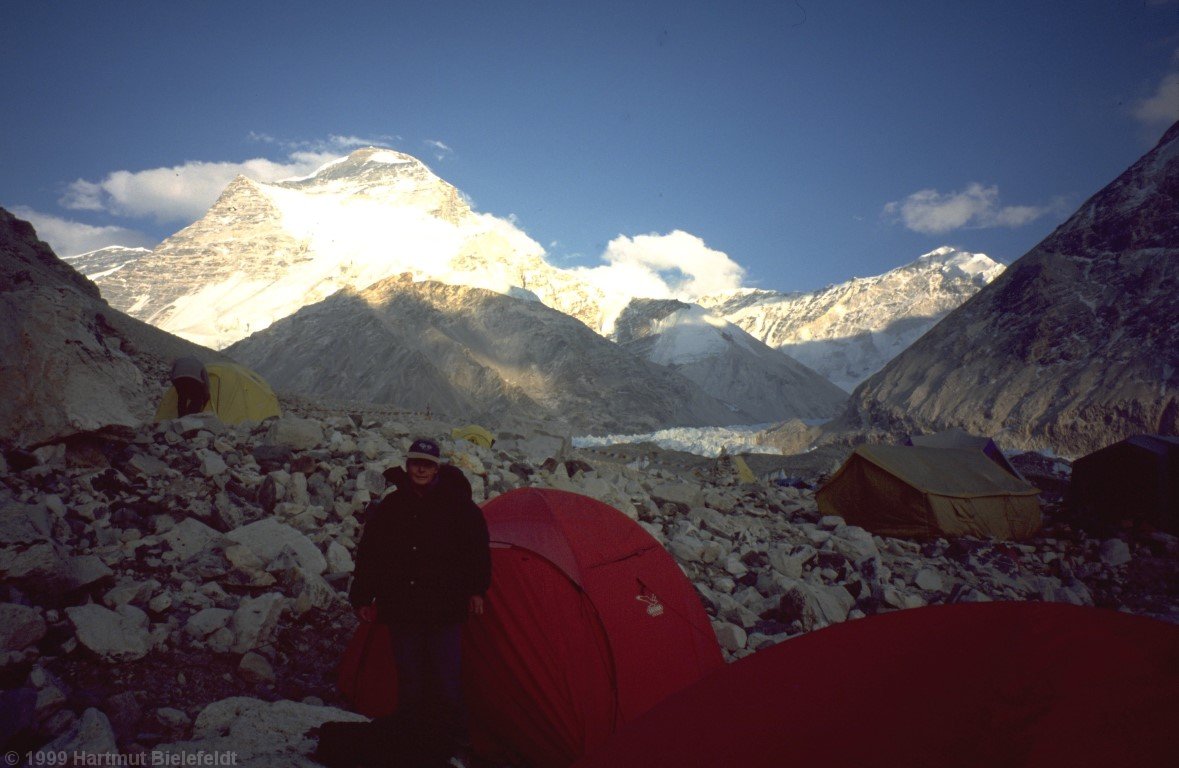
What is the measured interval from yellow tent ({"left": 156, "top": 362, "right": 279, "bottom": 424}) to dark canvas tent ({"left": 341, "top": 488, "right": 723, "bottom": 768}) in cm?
863

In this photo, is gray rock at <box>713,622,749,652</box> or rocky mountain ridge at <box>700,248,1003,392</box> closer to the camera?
gray rock at <box>713,622,749,652</box>

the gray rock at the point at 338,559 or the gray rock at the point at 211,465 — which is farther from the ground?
the gray rock at the point at 211,465

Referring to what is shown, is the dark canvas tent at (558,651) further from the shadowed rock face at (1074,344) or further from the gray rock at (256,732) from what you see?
Result: the shadowed rock face at (1074,344)

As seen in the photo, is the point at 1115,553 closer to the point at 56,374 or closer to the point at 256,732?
the point at 256,732

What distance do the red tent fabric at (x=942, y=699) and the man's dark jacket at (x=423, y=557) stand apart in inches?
56.3

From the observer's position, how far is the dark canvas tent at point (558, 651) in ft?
11.1

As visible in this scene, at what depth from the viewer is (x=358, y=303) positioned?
88.5m

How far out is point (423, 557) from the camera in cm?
315

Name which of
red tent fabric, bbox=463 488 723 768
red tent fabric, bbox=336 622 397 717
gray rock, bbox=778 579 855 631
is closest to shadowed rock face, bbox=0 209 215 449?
red tent fabric, bbox=336 622 397 717

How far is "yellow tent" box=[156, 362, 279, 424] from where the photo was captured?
1063 centimetres

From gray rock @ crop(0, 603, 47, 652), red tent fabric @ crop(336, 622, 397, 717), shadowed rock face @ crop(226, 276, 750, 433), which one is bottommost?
red tent fabric @ crop(336, 622, 397, 717)

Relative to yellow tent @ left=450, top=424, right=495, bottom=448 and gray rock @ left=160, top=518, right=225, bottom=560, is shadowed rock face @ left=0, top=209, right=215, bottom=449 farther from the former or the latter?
yellow tent @ left=450, top=424, right=495, bottom=448

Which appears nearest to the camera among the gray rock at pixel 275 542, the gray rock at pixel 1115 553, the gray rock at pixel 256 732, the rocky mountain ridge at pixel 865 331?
the gray rock at pixel 256 732

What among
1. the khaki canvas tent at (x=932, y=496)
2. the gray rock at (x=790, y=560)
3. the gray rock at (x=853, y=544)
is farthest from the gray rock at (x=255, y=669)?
the khaki canvas tent at (x=932, y=496)
